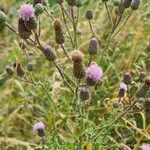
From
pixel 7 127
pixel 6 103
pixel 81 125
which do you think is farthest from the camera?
pixel 6 103

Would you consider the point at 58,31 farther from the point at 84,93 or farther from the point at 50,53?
the point at 84,93

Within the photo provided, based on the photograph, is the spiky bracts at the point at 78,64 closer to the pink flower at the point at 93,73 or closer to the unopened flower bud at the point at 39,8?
the pink flower at the point at 93,73

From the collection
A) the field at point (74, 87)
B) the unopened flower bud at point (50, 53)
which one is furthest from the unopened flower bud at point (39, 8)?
the unopened flower bud at point (50, 53)

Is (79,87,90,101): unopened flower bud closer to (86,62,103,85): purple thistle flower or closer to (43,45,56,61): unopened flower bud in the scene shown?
(86,62,103,85): purple thistle flower

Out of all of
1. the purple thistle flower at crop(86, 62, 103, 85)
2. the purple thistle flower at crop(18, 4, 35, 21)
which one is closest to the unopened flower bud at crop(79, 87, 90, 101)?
the purple thistle flower at crop(86, 62, 103, 85)

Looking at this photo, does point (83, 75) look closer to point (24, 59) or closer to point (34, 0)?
point (34, 0)

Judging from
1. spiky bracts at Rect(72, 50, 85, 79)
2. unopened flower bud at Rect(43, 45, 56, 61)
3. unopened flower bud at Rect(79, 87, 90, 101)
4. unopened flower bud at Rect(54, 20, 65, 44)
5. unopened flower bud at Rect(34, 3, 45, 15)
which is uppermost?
unopened flower bud at Rect(34, 3, 45, 15)

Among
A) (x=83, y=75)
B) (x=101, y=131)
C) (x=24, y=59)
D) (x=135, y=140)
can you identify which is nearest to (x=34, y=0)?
(x=83, y=75)

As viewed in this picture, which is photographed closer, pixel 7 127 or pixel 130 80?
pixel 130 80

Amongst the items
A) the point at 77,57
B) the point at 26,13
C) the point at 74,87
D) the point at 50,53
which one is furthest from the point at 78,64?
the point at 74,87
